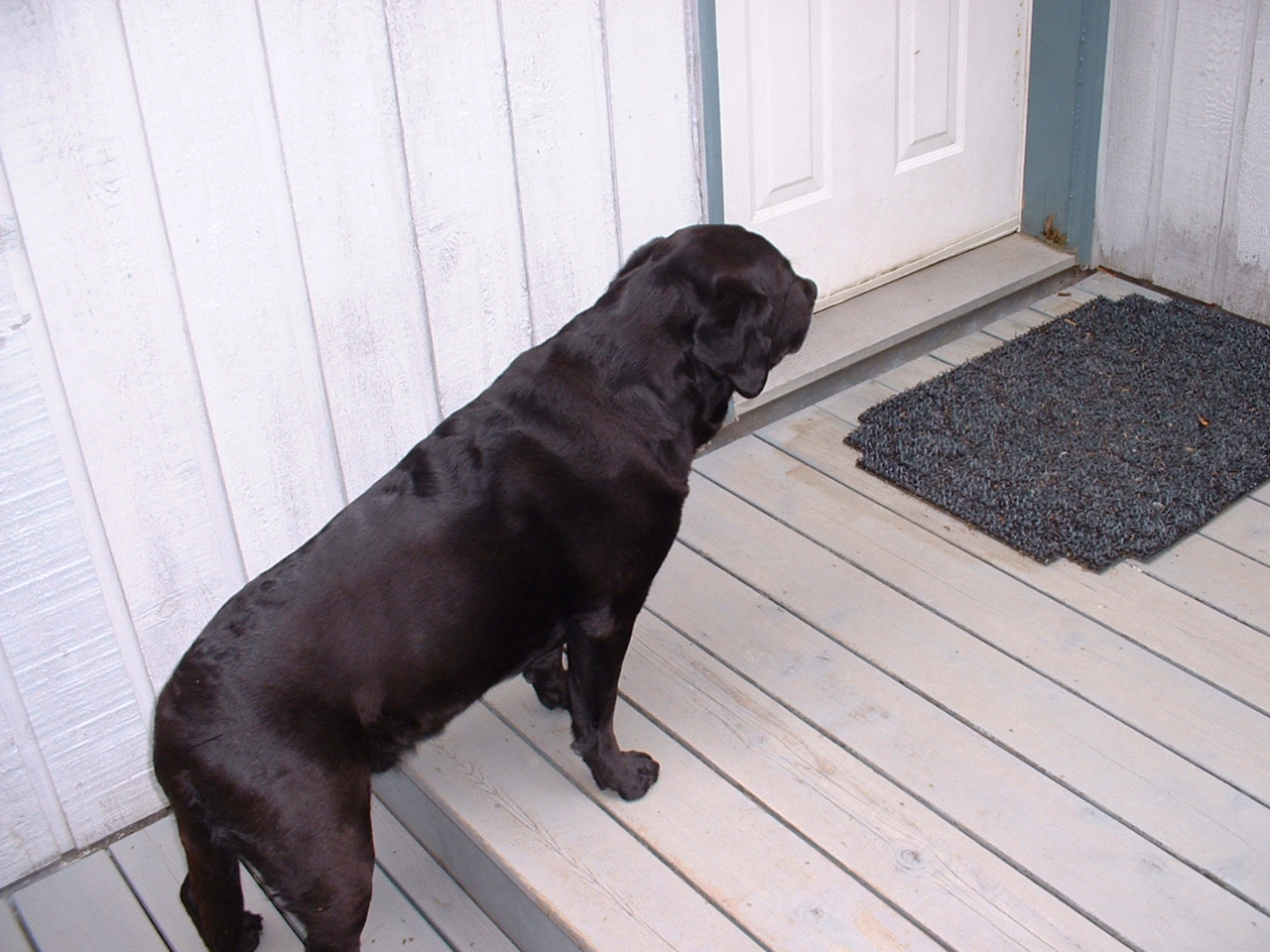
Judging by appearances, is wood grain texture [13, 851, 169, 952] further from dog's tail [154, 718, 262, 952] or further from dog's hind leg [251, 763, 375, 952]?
dog's hind leg [251, 763, 375, 952]

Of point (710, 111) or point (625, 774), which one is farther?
point (710, 111)

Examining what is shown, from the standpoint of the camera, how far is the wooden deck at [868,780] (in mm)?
1896

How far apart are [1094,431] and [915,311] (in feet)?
1.98

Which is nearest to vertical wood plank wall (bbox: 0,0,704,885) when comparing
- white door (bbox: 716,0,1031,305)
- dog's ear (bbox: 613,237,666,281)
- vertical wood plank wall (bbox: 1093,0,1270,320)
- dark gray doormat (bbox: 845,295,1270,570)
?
white door (bbox: 716,0,1031,305)

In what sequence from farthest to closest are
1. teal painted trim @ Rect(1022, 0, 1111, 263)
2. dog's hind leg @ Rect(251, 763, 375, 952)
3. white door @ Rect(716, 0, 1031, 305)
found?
1. teal painted trim @ Rect(1022, 0, 1111, 263)
2. white door @ Rect(716, 0, 1031, 305)
3. dog's hind leg @ Rect(251, 763, 375, 952)

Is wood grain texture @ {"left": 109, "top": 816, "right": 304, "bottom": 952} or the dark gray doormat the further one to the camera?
the dark gray doormat

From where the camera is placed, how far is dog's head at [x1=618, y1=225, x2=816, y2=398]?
1864 mm

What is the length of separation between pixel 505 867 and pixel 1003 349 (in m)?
1.91

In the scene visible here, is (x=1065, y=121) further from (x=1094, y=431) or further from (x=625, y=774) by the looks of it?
(x=625, y=774)

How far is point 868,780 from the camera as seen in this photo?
2111 mm

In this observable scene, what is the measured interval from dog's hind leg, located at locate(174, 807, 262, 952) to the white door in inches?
71.7

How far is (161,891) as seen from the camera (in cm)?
224

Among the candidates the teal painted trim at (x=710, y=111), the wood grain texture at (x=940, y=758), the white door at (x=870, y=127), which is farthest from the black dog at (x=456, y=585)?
the white door at (x=870, y=127)

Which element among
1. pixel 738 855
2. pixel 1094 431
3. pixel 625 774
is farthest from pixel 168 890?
pixel 1094 431
